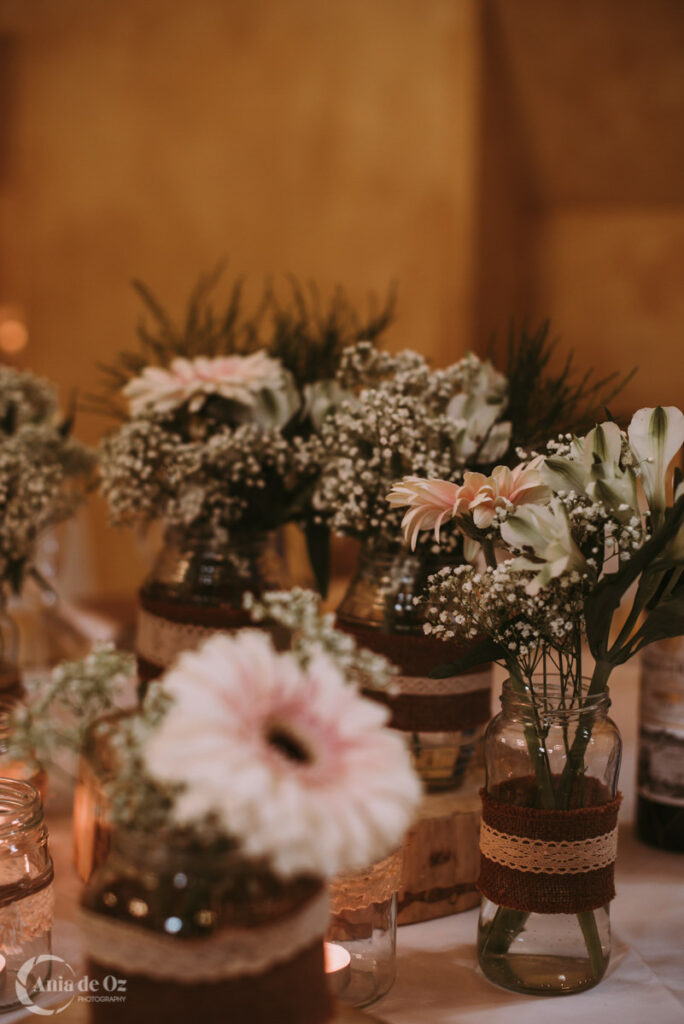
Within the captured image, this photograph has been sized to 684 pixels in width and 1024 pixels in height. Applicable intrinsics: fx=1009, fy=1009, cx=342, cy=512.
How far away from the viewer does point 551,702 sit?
854 millimetres

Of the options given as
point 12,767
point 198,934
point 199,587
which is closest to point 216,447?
point 199,587

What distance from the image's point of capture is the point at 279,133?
4.02 meters

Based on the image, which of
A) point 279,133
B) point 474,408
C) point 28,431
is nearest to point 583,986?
point 474,408

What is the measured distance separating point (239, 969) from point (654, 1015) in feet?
1.53

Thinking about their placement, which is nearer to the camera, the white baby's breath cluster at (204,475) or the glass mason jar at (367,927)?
the glass mason jar at (367,927)

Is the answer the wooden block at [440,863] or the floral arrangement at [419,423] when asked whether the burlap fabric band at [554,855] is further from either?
the floral arrangement at [419,423]

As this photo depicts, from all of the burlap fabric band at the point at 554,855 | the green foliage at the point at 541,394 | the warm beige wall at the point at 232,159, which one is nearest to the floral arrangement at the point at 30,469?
the green foliage at the point at 541,394

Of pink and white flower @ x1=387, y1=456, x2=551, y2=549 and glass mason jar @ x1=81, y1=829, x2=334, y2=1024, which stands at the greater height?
pink and white flower @ x1=387, y1=456, x2=551, y2=549

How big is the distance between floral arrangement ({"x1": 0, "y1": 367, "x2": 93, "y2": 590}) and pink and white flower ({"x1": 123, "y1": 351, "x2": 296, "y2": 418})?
0.17m

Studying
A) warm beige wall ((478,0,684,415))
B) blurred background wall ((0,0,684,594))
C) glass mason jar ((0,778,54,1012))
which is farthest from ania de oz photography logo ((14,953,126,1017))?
warm beige wall ((478,0,684,415))

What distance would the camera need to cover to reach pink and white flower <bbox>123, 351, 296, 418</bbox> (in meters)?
1.12

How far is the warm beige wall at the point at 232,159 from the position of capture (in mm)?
3738

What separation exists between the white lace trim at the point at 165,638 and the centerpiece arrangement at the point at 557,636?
1.20 feet

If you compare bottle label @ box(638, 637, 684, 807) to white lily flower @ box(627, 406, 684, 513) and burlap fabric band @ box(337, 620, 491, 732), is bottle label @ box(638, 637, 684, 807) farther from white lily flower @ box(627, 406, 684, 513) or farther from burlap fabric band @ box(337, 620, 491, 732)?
white lily flower @ box(627, 406, 684, 513)
